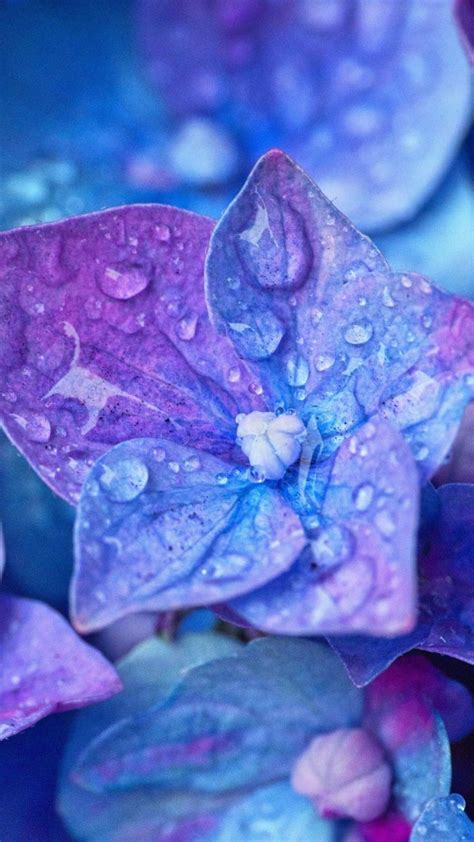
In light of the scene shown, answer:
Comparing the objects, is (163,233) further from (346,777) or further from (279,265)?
(346,777)

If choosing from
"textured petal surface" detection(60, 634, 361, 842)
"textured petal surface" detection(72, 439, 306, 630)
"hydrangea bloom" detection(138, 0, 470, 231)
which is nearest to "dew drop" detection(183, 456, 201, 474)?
"textured petal surface" detection(72, 439, 306, 630)

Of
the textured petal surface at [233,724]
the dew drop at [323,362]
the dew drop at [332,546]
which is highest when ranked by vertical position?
the dew drop at [323,362]

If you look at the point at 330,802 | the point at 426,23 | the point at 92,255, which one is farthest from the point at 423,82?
the point at 330,802

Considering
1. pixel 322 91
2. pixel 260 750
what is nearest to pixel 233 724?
pixel 260 750

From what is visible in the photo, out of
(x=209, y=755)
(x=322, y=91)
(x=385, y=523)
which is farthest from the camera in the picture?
(x=322, y=91)

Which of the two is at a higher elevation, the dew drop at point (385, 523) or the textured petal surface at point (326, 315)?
the textured petal surface at point (326, 315)

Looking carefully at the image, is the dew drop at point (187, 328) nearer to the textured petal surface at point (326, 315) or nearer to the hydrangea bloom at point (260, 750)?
the textured petal surface at point (326, 315)

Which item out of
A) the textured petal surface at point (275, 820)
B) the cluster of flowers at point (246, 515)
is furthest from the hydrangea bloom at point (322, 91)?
the textured petal surface at point (275, 820)

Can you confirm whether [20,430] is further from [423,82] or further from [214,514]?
[423,82]
